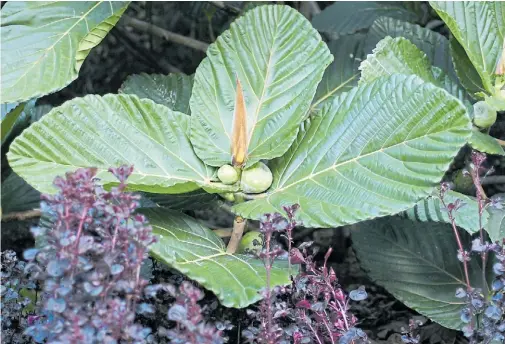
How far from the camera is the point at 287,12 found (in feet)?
3.52

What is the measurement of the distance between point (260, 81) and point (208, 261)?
293 mm

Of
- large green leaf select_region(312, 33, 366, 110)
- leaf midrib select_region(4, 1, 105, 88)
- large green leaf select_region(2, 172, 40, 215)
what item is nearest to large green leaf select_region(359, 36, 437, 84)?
large green leaf select_region(312, 33, 366, 110)

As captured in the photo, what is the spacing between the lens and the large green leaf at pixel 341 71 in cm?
133

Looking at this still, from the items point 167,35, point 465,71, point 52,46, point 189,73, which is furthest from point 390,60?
point 189,73

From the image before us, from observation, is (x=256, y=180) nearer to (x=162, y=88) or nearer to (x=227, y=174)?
(x=227, y=174)

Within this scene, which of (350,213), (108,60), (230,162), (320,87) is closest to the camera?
(350,213)

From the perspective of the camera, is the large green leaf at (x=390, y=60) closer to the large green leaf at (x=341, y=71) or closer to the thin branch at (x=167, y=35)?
the large green leaf at (x=341, y=71)

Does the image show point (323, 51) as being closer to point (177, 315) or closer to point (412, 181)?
point (412, 181)

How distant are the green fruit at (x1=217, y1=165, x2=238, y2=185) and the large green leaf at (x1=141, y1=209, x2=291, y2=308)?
0.07m

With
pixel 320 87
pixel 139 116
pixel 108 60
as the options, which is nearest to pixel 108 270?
pixel 139 116

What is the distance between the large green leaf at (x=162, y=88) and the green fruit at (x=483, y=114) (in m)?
0.48

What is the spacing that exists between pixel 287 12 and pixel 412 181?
330 mm

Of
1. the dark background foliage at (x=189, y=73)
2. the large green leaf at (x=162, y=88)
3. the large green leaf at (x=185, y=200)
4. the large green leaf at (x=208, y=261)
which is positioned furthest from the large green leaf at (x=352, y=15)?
the large green leaf at (x=208, y=261)

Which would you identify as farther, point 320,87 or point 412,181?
point 320,87
